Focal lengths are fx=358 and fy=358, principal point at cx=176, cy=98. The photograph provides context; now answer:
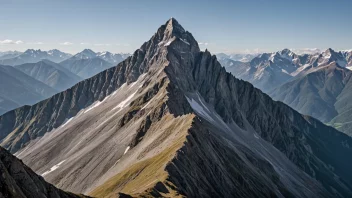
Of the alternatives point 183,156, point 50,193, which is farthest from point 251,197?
point 50,193

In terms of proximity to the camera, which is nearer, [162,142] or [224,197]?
[224,197]

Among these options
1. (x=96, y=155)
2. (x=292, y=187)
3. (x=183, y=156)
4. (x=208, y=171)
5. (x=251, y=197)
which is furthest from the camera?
(x=292, y=187)

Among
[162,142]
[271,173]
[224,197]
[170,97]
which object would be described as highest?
[170,97]

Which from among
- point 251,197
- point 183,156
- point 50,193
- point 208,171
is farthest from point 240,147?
point 50,193

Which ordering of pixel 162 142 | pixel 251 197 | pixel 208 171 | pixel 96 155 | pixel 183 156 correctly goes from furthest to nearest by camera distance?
pixel 96 155
pixel 162 142
pixel 251 197
pixel 208 171
pixel 183 156

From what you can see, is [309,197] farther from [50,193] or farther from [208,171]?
[50,193]

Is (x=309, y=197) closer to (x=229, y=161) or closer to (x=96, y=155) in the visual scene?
(x=229, y=161)

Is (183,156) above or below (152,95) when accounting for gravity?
below
